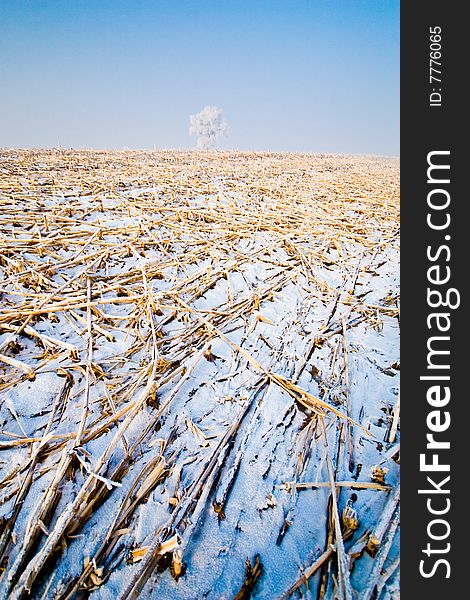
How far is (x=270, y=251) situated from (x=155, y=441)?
287cm

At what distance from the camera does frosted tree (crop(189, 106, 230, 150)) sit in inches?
2247

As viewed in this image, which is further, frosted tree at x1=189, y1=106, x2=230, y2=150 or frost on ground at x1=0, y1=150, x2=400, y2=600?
frosted tree at x1=189, y1=106, x2=230, y2=150

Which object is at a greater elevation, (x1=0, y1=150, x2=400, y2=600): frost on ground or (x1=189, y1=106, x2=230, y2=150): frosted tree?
(x1=189, y1=106, x2=230, y2=150): frosted tree

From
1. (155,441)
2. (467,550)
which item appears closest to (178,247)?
(155,441)

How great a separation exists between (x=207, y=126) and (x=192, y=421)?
6479 cm

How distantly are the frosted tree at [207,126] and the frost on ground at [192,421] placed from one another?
60.6 meters

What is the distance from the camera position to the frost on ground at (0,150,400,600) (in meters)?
1.14

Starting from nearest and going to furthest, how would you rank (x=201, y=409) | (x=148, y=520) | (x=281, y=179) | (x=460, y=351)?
(x=148, y=520) → (x=460, y=351) → (x=201, y=409) → (x=281, y=179)

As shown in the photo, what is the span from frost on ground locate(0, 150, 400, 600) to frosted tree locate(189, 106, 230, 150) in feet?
199

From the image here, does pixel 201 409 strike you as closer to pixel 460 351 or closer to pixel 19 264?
pixel 460 351

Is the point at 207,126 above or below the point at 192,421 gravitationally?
above

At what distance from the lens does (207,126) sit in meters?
57.4

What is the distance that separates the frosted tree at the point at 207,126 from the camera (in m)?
57.1

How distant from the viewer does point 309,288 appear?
10.6 ft
